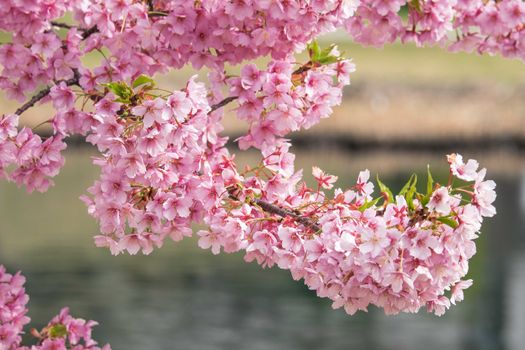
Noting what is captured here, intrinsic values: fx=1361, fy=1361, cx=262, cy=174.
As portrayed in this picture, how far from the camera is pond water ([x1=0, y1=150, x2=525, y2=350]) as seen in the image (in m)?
20.2

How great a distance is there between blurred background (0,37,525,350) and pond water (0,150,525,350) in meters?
0.03

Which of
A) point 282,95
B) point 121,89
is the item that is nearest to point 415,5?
point 282,95

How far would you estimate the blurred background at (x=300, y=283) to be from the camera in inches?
811

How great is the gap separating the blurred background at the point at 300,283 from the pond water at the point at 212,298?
0.11 ft

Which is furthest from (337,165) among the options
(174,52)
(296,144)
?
(174,52)

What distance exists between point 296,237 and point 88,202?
26.6 inches

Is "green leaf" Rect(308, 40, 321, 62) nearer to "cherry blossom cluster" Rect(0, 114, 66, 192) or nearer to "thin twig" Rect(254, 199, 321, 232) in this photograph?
"thin twig" Rect(254, 199, 321, 232)

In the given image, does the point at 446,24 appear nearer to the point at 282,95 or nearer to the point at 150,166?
the point at 282,95

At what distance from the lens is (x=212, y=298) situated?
22.3 m

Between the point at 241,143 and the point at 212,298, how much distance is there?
59.5 feet

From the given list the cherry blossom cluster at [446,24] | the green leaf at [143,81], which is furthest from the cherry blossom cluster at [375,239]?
the cherry blossom cluster at [446,24]

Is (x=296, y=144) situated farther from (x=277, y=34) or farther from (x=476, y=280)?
(x=277, y=34)

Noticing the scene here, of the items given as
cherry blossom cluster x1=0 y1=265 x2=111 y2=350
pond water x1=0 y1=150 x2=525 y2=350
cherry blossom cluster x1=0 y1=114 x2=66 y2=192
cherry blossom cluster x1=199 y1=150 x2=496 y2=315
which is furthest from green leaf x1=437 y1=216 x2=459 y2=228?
pond water x1=0 y1=150 x2=525 y2=350

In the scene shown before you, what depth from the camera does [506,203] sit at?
31.1m
